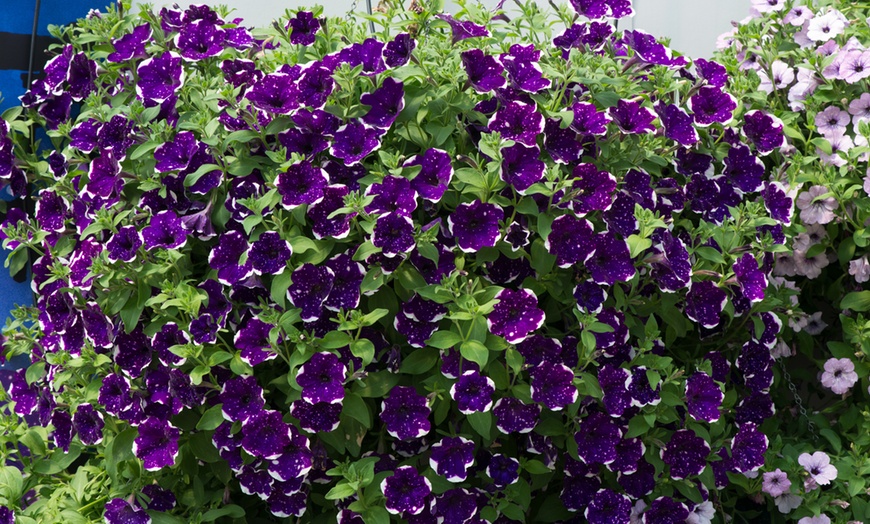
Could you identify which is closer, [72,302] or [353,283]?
[353,283]

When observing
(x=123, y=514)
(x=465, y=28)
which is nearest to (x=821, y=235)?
(x=465, y=28)

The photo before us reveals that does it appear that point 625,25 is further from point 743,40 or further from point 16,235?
point 16,235

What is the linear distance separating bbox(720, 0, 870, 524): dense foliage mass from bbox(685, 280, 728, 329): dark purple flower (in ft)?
1.19

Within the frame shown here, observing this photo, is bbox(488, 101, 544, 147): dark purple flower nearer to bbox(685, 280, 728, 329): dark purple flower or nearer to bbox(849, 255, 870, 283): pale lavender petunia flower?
bbox(685, 280, 728, 329): dark purple flower

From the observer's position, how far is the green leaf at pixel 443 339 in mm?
1760

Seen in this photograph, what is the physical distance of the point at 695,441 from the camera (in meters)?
2.01

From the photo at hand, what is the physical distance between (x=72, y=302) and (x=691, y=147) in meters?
1.50

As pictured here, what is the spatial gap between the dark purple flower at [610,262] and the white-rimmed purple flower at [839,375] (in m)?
0.76

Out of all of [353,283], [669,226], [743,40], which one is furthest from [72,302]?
[743,40]

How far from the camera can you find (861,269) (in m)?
2.29

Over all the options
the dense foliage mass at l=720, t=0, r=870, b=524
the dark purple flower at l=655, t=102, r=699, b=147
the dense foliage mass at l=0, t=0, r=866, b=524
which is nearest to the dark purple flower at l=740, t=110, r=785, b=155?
the dense foliage mass at l=0, t=0, r=866, b=524

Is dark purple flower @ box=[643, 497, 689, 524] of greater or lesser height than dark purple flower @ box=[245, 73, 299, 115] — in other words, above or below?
below

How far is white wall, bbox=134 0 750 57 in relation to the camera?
371cm

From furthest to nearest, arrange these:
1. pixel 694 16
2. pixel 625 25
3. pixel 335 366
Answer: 1. pixel 625 25
2. pixel 694 16
3. pixel 335 366
